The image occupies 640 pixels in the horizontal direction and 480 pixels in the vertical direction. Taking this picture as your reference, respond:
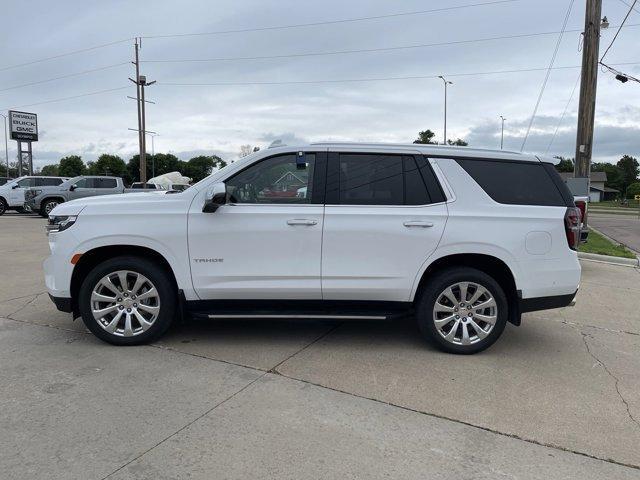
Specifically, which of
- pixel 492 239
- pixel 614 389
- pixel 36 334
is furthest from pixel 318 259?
pixel 36 334

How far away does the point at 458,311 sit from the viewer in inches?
183

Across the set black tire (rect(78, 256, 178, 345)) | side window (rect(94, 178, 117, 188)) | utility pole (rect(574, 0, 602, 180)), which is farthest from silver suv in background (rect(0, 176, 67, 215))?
utility pole (rect(574, 0, 602, 180))

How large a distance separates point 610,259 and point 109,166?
103265mm

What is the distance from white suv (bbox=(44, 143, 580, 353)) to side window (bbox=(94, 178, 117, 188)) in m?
18.3

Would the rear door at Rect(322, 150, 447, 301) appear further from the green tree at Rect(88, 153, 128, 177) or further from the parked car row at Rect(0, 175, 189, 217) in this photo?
the green tree at Rect(88, 153, 128, 177)

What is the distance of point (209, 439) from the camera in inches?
124

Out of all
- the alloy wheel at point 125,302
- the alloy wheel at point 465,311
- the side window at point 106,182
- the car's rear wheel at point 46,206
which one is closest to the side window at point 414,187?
the alloy wheel at point 465,311

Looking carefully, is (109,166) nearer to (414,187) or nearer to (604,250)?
(604,250)

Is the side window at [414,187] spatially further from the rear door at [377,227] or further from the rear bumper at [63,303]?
the rear bumper at [63,303]

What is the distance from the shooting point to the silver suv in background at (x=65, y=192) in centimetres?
2098

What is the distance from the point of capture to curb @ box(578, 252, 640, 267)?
412 inches

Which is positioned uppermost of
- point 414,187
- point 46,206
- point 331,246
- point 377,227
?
point 414,187

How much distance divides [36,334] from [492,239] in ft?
14.9

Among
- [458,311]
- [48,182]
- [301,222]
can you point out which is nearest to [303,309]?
[301,222]
